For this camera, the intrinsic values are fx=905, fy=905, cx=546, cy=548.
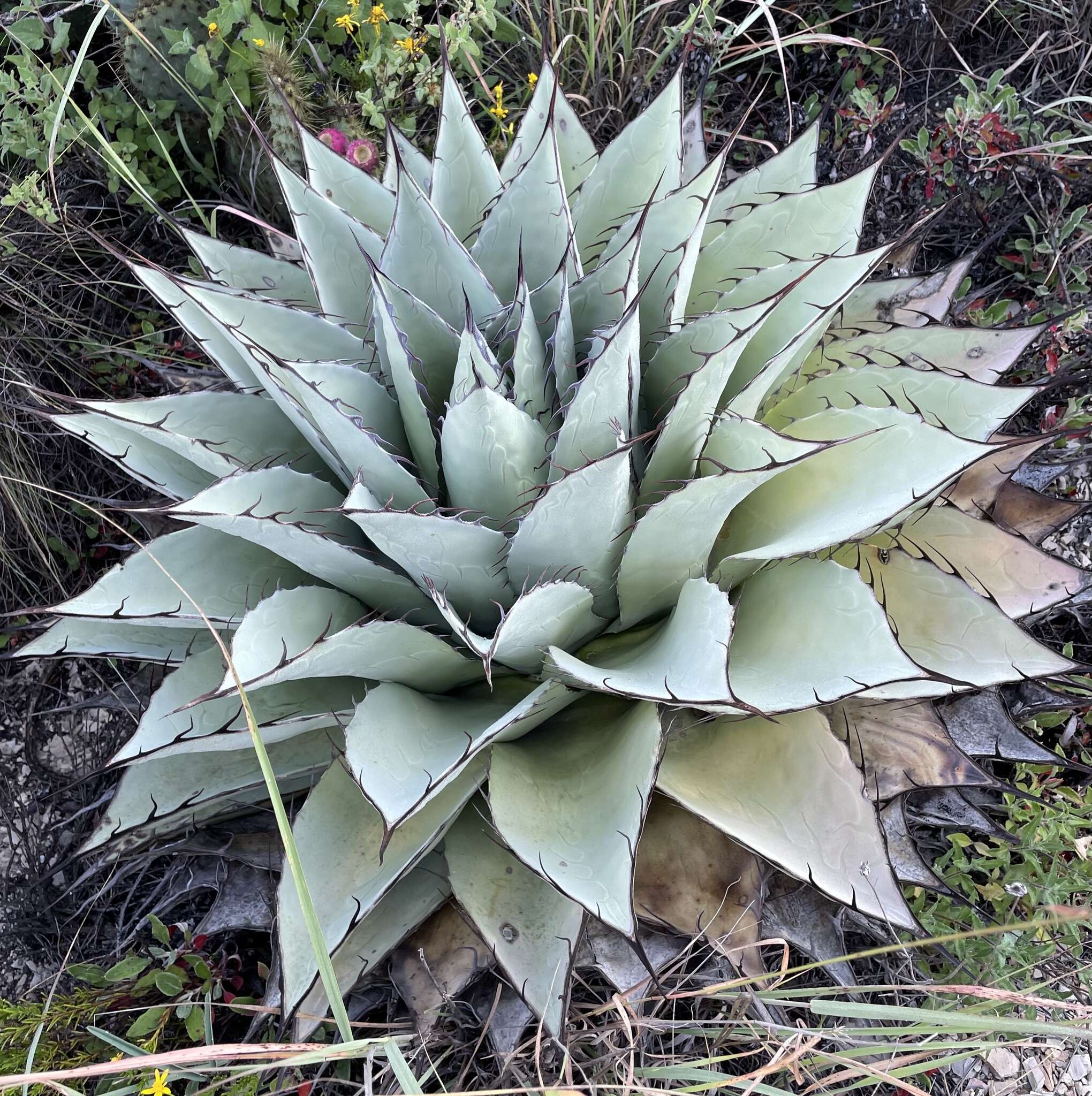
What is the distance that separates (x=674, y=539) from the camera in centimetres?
99

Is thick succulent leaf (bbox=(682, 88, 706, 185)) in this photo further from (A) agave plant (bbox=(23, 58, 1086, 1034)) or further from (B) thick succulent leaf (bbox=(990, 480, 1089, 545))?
(B) thick succulent leaf (bbox=(990, 480, 1089, 545))

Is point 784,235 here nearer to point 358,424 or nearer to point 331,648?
point 358,424

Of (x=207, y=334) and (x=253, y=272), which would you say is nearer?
(x=207, y=334)

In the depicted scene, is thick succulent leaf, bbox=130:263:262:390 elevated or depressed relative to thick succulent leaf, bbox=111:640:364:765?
elevated

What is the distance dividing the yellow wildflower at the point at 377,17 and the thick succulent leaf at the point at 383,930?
1.60 metres

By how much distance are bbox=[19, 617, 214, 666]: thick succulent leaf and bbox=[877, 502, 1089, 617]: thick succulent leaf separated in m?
0.94

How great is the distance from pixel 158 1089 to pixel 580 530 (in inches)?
33.5

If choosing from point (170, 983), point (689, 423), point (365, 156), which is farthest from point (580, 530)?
point (365, 156)

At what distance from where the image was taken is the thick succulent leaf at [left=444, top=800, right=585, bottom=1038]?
1.01m

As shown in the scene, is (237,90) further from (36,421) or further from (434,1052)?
(434,1052)

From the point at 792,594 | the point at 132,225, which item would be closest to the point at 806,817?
the point at 792,594

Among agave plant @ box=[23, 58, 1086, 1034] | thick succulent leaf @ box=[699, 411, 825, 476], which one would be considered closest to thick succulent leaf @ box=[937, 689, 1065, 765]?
agave plant @ box=[23, 58, 1086, 1034]

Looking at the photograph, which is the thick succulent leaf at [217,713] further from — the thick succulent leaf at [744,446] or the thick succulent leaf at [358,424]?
the thick succulent leaf at [744,446]

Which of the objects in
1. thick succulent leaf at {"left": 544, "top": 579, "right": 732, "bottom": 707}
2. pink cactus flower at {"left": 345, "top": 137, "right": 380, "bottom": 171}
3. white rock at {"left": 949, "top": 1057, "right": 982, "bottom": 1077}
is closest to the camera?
thick succulent leaf at {"left": 544, "top": 579, "right": 732, "bottom": 707}
